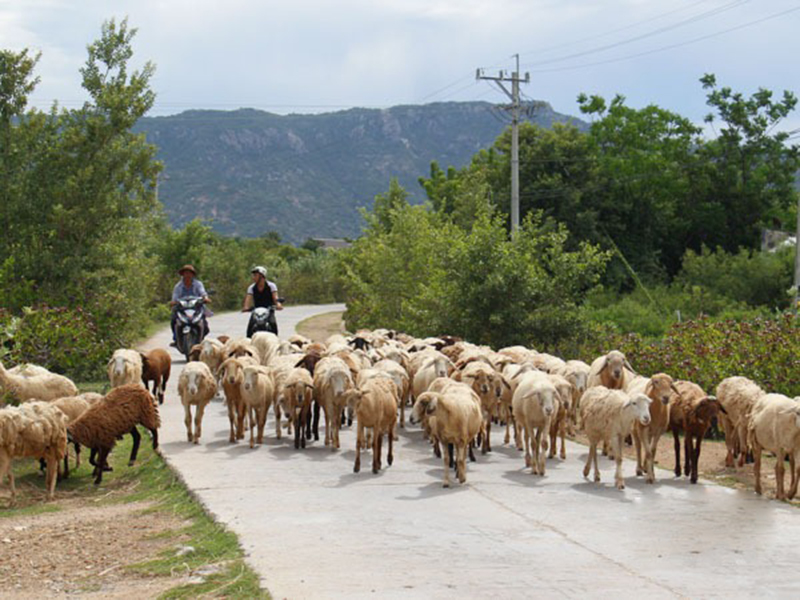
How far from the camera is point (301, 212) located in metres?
168

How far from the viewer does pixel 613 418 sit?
12.0 m

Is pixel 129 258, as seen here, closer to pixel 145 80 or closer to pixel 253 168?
pixel 145 80

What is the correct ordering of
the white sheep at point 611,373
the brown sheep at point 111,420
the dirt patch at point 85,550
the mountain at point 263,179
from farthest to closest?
the mountain at point 263,179 → the white sheep at point 611,373 → the brown sheep at point 111,420 → the dirt patch at point 85,550

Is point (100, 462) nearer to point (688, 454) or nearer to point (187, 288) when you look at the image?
point (688, 454)

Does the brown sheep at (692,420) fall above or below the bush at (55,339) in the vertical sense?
below

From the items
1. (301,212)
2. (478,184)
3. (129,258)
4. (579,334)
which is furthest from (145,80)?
(301,212)

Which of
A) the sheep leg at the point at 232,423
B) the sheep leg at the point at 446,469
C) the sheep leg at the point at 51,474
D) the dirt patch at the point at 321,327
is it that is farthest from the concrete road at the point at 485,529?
the dirt patch at the point at 321,327

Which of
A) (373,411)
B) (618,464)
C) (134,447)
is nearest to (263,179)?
(134,447)

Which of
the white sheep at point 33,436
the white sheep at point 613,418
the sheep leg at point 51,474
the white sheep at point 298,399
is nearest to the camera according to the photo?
the white sheep at point 33,436

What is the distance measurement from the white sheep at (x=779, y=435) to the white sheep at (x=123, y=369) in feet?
30.9

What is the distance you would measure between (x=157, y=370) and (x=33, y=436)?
6337 millimetres

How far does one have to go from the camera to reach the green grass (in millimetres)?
7629

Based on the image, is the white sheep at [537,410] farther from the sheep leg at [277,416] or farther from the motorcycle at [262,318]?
the motorcycle at [262,318]

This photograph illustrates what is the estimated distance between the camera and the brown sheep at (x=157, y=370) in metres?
17.7
